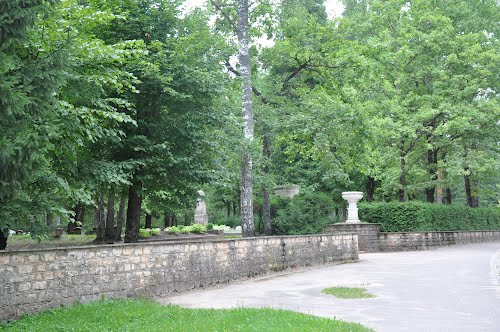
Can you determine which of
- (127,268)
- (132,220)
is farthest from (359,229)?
(127,268)

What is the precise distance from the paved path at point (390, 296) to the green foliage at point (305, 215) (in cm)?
1103

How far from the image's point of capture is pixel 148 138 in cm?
1429

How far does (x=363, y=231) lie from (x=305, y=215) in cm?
407

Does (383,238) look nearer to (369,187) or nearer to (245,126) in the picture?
(245,126)

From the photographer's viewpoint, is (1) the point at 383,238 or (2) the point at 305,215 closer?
(1) the point at 383,238

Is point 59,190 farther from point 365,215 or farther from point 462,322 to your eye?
point 365,215

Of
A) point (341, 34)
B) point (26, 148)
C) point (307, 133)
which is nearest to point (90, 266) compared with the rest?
point (26, 148)

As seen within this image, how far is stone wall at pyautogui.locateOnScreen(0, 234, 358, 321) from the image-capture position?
7.72m

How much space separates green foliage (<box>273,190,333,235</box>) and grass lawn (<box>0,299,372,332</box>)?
1852cm

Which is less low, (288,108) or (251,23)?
(251,23)

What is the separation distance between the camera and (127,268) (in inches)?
378

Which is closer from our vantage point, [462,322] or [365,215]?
[462,322]

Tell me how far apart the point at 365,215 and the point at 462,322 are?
18264 mm

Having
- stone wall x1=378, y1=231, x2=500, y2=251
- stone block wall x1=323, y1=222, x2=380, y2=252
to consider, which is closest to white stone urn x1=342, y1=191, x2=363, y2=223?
stone block wall x1=323, y1=222, x2=380, y2=252
